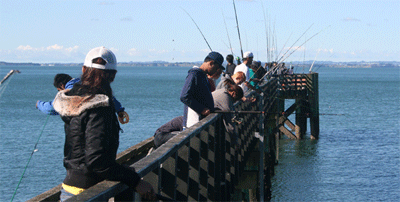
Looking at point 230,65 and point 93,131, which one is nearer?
point 93,131

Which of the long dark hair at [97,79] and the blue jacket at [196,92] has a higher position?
the long dark hair at [97,79]

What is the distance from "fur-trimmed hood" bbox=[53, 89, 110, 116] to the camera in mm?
2849

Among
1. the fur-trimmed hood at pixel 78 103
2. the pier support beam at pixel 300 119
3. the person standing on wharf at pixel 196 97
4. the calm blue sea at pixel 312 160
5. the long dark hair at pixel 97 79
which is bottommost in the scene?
the calm blue sea at pixel 312 160

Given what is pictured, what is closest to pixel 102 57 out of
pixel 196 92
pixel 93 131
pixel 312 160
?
pixel 93 131

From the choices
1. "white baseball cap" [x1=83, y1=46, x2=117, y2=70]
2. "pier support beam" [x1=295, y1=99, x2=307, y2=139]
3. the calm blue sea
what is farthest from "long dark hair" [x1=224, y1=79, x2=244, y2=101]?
"pier support beam" [x1=295, y1=99, x2=307, y2=139]

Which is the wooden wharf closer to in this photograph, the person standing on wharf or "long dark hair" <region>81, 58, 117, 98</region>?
the person standing on wharf

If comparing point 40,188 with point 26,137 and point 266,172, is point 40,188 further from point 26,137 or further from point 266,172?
point 26,137

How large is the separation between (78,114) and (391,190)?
17.3 m

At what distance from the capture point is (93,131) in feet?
A: 9.14

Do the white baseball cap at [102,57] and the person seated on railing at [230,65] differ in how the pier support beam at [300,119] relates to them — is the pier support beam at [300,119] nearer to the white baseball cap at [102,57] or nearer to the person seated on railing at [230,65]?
the person seated on railing at [230,65]

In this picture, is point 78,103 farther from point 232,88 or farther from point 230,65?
point 230,65

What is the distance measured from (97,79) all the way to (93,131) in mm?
347

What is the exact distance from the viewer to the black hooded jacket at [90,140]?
9.14 feet

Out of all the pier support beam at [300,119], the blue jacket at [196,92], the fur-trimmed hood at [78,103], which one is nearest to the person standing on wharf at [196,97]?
the blue jacket at [196,92]
